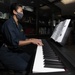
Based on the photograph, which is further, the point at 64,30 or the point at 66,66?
the point at 64,30

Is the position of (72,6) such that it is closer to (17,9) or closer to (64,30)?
(17,9)

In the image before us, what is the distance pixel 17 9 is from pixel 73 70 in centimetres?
153

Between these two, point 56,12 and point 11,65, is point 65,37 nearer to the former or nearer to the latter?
point 11,65

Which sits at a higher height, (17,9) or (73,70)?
(17,9)

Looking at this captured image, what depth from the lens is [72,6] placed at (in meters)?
8.61

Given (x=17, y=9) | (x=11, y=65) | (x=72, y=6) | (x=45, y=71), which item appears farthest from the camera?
(x=72, y=6)

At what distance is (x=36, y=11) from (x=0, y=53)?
9.77ft

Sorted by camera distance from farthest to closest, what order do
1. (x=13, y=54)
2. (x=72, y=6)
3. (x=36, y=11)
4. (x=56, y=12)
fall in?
(x=72, y=6)
(x=56, y=12)
(x=36, y=11)
(x=13, y=54)

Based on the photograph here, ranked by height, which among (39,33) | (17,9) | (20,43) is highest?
(17,9)

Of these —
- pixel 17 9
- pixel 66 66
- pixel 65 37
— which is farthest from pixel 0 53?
pixel 66 66

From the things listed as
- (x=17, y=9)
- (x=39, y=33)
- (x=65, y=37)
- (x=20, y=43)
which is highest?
(x=17, y=9)

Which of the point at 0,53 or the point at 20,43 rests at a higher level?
the point at 20,43

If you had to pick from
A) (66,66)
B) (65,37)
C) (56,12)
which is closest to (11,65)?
(65,37)

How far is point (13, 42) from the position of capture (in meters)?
1.94
